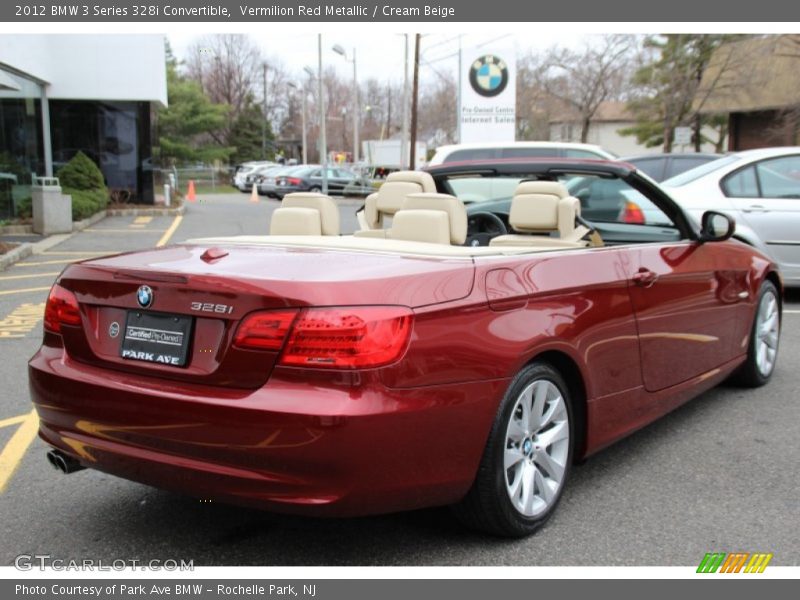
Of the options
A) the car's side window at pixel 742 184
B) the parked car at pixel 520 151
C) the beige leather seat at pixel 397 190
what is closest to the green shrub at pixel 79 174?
the parked car at pixel 520 151

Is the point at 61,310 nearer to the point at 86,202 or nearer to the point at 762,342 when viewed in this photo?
the point at 762,342

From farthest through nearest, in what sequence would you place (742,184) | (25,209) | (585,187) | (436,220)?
(25,209) → (742,184) → (585,187) → (436,220)

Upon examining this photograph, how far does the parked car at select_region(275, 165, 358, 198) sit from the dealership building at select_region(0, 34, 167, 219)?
9.10m

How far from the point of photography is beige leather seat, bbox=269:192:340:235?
461cm

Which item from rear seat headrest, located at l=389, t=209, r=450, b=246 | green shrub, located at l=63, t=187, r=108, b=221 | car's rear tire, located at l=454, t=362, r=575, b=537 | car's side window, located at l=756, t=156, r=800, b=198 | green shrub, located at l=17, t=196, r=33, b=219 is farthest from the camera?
green shrub, located at l=63, t=187, r=108, b=221

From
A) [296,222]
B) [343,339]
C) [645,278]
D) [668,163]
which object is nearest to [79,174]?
[668,163]

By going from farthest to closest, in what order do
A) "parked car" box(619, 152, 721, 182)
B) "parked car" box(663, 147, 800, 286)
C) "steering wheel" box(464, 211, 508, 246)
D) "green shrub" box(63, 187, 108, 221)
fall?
1. "green shrub" box(63, 187, 108, 221)
2. "parked car" box(619, 152, 721, 182)
3. "parked car" box(663, 147, 800, 286)
4. "steering wheel" box(464, 211, 508, 246)

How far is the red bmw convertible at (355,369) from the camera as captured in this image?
8.86 feet

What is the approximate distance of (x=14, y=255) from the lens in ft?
40.8

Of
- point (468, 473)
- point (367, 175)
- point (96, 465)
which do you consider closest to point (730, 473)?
point (468, 473)

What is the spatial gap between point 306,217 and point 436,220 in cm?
94

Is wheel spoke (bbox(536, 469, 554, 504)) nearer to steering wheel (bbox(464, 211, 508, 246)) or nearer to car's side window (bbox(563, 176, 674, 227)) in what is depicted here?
steering wheel (bbox(464, 211, 508, 246))

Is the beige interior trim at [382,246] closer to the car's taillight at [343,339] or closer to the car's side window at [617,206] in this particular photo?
the car's taillight at [343,339]

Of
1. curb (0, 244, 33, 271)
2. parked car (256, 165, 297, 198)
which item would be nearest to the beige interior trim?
curb (0, 244, 33, 271)
